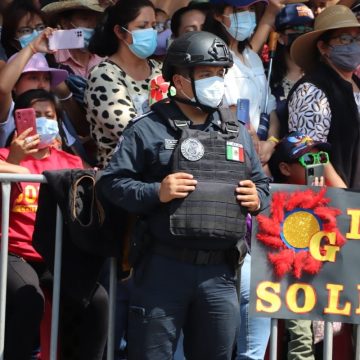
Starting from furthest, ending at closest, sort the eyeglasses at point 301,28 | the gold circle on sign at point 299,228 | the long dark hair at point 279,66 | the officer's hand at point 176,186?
1. the eyeglasses at point 301,28
2. the long dark hair at point 279,66
3. the gold circle on sign at point 299,228
4. the officer's hand at point 176,186

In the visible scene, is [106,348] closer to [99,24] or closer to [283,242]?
[283,242]

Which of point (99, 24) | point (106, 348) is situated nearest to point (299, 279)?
point (106, 348)

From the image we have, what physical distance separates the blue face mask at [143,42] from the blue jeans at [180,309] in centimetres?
210

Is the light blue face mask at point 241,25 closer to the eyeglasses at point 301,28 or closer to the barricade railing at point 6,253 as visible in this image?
the eyeglasses at point 301,28

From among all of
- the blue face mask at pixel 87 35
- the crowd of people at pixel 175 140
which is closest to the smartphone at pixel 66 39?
the crowd of people at pixel 175 140

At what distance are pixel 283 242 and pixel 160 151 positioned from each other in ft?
3.08

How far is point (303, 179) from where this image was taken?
20.4ft

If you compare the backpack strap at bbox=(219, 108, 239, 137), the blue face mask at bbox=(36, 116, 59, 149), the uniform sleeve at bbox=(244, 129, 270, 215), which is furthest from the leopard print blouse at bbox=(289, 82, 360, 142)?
the blue face mask at bbox=(36, 116, 59, 149)

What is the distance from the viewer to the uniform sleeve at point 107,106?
254 inches

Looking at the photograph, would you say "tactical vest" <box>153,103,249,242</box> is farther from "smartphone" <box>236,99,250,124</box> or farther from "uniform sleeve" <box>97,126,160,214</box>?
"smartphone" <box>236,99,250,124</box>

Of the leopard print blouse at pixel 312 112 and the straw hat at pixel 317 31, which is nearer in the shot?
the leopard print blouse at pixel 312 112

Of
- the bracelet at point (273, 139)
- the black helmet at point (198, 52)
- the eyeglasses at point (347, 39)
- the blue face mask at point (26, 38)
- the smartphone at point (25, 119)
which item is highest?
the eyeglasses at point (347, 39)

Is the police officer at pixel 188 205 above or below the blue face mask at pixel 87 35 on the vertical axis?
below

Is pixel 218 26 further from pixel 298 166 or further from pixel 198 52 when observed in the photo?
pixel 198 52
